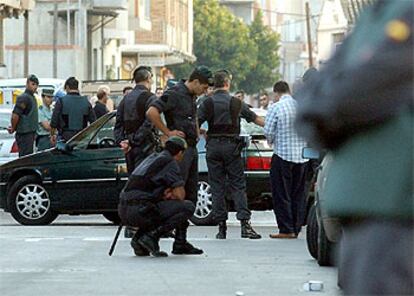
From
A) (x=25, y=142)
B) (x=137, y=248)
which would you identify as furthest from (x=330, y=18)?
(x=137, y=248)

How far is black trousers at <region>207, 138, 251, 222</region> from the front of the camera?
1558cm

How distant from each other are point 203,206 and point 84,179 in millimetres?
1487

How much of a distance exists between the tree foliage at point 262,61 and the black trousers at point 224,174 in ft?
273

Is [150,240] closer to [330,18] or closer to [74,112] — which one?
[74,112]

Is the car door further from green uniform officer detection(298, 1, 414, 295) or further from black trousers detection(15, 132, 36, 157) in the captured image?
green uniform officer detection(298, 1, 414, 295)

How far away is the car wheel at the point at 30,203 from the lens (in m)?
18.5

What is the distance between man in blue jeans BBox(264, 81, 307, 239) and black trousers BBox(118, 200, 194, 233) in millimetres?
2799

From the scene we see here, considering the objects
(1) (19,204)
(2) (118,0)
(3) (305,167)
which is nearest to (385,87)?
(3) (305,167)

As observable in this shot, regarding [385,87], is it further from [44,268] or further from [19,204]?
[19,204]

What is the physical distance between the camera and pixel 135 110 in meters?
15.3

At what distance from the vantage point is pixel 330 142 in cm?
369

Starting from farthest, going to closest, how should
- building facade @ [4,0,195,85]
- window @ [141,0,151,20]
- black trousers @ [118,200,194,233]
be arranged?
1. window @ [141,0,151,20]
2. building facade @ [4,0,195,85]
3. black trousers @ [118,200,194,233]

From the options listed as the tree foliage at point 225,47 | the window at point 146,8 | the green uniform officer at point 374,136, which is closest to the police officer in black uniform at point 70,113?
the green uniform officer at point 374,136

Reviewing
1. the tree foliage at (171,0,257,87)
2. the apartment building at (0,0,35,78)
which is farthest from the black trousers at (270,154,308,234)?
the tree foliage at (171,0,257,87)
